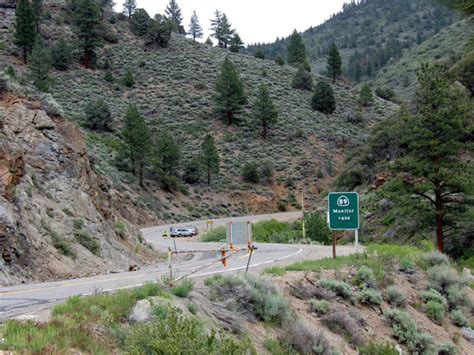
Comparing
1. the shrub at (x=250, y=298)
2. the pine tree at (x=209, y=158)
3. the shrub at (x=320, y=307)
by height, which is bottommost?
the shrub at (x=320, y=307)

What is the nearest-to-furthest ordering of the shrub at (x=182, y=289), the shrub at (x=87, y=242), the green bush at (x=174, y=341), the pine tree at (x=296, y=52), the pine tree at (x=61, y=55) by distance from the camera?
the green bush at (x=174, y=341), the shrub at (x=182, y=289), the shrub at (x=87, y=242), the pine tree at (x=61, y=55), the pine tree at (x=296, y=52)

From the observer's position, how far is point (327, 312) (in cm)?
1150

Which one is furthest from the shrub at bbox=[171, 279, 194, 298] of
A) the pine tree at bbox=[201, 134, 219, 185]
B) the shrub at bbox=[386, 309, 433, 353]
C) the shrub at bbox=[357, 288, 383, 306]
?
the pine tree at bbox=[201, 134, 219, 185]

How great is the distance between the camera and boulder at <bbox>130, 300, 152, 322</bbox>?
24.7 ft

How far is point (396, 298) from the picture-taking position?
13.6 m

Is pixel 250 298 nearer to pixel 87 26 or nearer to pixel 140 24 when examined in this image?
pixel 87 26

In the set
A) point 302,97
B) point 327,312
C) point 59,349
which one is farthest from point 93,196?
point 302,97

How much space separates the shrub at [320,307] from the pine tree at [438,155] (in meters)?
13.3

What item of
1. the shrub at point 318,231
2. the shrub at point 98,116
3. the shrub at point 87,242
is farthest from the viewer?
the shrub at point 98,116

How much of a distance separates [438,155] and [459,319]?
10.9 meters

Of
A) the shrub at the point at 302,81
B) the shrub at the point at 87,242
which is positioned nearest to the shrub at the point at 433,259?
the shrub at the point at 87,242

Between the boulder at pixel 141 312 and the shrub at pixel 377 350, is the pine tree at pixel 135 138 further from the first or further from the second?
the boulder at pixel 141 312

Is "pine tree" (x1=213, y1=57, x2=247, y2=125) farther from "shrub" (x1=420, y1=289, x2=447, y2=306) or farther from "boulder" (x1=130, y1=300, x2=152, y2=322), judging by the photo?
"boulder" (x1=130, y1=300, x2=152, y2=322)

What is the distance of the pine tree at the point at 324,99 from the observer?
75562 mm
